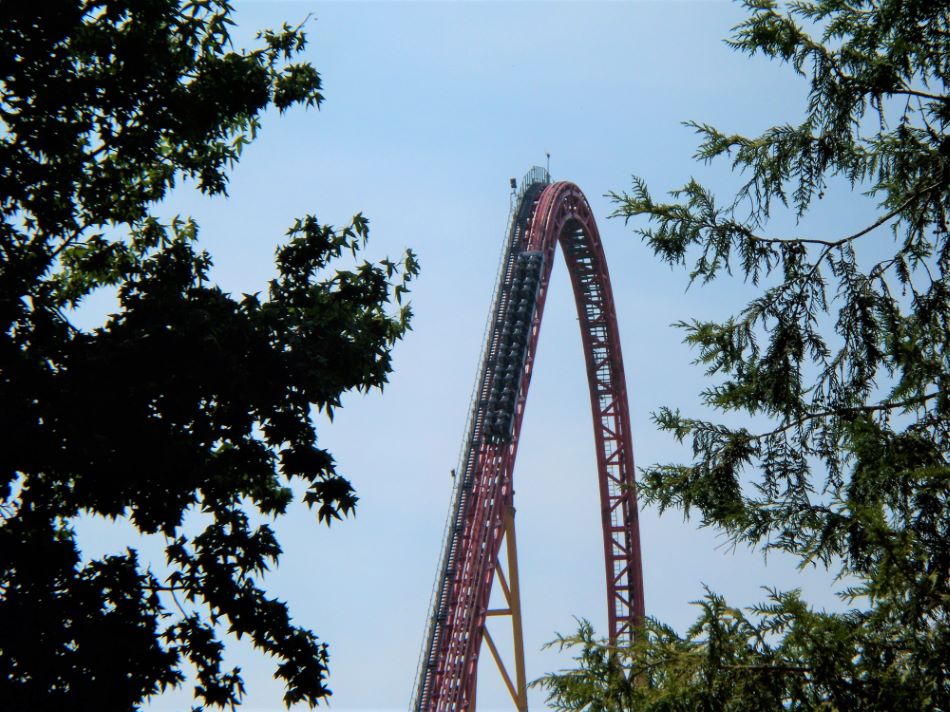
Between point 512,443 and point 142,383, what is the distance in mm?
19894

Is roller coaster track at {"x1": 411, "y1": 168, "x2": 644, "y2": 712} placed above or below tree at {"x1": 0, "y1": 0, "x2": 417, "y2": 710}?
above

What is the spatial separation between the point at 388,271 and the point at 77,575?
9.67 ft

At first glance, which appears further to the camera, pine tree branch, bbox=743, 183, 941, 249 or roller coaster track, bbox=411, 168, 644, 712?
roller coaster track, bbox=411, 168, 644, 712

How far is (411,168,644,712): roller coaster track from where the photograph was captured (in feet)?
75.7

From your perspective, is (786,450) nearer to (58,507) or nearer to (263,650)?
(263,650)

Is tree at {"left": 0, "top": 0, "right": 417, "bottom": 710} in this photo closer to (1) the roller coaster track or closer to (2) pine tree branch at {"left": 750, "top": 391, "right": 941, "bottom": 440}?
(2) pine tree branch at {"left": 750, "top": 391, "right": 941, "bottom": 440}

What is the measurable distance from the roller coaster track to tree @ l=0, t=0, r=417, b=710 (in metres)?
13.3

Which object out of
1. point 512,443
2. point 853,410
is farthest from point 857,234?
point 512,443

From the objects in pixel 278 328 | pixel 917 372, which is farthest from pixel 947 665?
pixel 278 328

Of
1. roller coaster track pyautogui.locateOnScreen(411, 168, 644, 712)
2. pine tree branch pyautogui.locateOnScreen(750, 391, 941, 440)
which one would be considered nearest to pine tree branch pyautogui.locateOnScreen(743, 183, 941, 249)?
pine tree branch pyautogui.locateOnScreen(750, 391, 941, 440)

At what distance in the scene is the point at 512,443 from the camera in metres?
25.7

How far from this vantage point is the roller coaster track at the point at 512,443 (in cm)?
2306

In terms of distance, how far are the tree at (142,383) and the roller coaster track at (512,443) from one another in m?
13.3

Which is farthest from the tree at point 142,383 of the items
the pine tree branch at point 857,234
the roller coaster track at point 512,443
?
the roller coaster track at point 512,443
